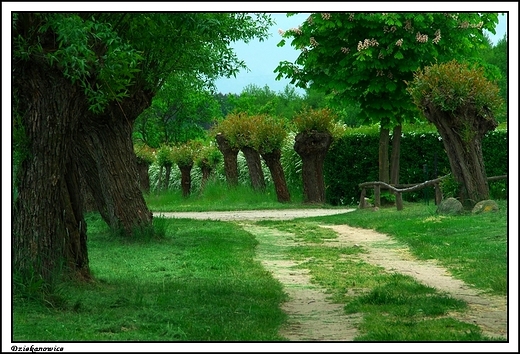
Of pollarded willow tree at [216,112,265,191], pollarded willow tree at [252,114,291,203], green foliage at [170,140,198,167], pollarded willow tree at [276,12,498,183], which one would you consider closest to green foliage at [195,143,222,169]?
green foliage at [170,140,198,167]

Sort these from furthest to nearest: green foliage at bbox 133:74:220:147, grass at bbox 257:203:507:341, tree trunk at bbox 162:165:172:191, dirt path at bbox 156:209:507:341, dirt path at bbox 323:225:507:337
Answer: green foliage at bbox 133:74:220:147, tree trunk at bbox 162:165:172:191, dirt path at bbox 323:225:507:337, dirt path at bbox 156:209:507:341, grass at bbox 257:203:507:341

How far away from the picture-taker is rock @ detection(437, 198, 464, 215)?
65.6 feet

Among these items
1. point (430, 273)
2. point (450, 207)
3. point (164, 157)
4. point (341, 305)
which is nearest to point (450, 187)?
point (450, 207)

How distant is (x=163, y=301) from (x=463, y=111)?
449 inches

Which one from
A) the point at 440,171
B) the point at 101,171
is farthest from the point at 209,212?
the point at 101,171

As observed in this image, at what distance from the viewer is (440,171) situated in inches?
1233

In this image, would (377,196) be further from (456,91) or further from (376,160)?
(456,91)

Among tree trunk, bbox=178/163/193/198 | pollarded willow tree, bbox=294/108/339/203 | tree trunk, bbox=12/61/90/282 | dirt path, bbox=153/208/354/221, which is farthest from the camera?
tree trunk, bbox=178/163/193/198

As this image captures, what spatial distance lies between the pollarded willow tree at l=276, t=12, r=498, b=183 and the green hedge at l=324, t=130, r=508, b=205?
4395 mm

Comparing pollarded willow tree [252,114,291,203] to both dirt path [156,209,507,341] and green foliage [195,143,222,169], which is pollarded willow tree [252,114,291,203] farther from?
dirt path [156,209,507,341]

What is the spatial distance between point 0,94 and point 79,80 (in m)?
1.31

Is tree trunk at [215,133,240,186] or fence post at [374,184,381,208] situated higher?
tree trunk at [215,133,240,186]

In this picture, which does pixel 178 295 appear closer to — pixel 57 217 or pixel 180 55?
pixel 57 217

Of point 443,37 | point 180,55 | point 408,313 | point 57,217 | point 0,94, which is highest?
point 443,37
